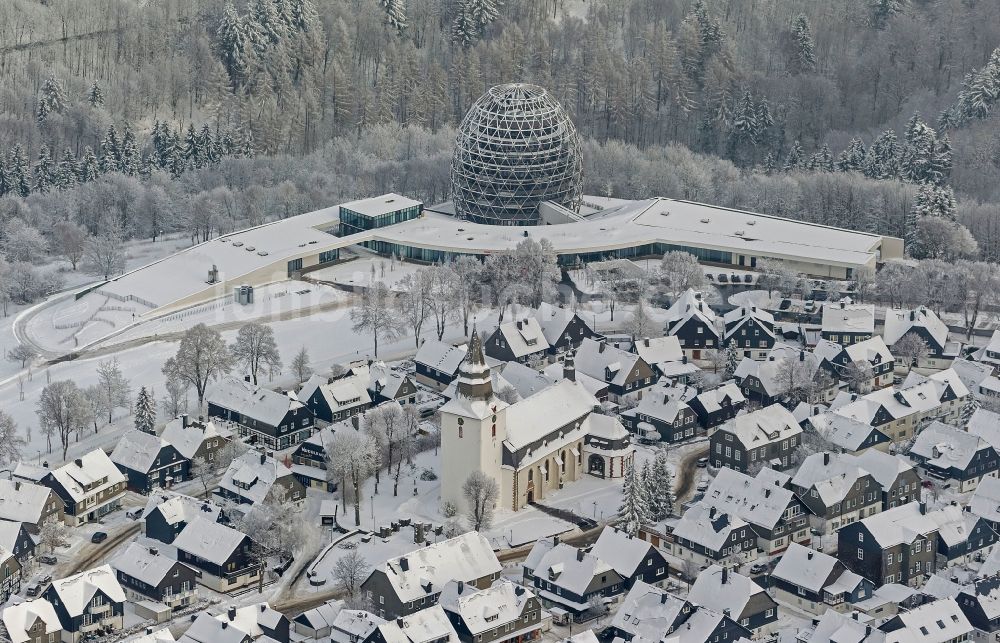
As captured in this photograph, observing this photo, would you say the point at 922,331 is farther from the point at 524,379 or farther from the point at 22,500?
the point at 22,500

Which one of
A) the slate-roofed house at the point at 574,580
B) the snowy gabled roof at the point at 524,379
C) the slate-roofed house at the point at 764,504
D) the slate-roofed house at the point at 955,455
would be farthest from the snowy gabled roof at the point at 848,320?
the slate-roofed house at the point at 574,580

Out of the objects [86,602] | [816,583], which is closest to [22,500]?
[86,602]

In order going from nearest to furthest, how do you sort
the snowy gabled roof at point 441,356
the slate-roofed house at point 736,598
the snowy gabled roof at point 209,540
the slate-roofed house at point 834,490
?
the slate-roofed house at point 736,598, the snowy gabled roof at point 209,540, the slate-roofed house at point 834,490, the snowy gabled roof at point 441,356

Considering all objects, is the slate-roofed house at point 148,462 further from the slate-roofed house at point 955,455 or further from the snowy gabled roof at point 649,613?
the slate-roofed house at point 955,455

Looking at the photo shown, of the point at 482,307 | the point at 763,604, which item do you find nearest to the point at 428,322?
the point at 482,307

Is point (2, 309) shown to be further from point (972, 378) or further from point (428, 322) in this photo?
point (972, 378)

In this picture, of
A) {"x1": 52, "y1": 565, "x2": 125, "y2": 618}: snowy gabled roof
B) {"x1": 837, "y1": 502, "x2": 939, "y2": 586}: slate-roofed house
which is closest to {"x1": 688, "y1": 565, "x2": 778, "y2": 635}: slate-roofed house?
{"x1": 837, "y1": 502, "x2": 939, "y2": 586}: slate-roofed house
